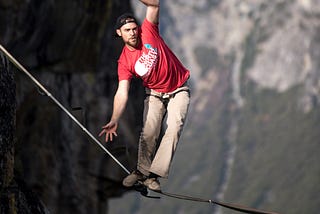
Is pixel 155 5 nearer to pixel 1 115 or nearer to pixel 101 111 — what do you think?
pixel 1 115

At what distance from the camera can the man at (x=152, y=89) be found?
1504cm

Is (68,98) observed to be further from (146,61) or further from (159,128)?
(146,61)

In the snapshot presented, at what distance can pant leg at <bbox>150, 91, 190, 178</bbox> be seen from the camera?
15.7m

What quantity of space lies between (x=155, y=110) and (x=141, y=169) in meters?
1.20

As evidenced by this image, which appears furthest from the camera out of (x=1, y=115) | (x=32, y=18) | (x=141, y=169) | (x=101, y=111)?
(x=101, y=111)

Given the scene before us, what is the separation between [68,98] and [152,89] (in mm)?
25254

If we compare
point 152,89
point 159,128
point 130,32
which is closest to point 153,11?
point 130,32

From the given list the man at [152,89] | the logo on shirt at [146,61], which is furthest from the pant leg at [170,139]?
the logo on shirt at [146,61]

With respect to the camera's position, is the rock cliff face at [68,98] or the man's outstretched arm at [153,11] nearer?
the man's outstretched arm at [153,11]

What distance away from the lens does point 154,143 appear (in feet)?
52.2

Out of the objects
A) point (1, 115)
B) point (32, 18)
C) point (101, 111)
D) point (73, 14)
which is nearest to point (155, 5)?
point (1, 115)

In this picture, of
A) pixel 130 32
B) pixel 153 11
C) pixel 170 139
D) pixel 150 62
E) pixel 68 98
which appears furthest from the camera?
pixel 68 98

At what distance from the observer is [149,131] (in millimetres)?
15797

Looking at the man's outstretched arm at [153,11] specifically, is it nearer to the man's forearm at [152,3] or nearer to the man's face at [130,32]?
the man's forearm at [152,3]
